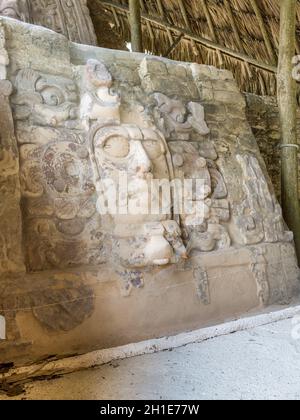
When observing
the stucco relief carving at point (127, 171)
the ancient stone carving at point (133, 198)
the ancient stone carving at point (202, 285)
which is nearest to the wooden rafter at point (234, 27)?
the stucco relief carving at point (127, 171)

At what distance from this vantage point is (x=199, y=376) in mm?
1559

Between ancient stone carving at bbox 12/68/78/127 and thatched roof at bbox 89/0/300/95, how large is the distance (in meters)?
4.50

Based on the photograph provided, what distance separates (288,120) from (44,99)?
206 centimetres

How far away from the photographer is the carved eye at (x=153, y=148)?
2.20 m

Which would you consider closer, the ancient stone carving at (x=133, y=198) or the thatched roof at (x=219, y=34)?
the ancient stone carving at (x=133, y=198)

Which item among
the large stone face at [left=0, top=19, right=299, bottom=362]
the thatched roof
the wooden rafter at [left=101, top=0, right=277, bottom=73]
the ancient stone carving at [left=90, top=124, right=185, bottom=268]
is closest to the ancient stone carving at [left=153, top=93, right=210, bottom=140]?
the large stone face at [left=0, top=19, right=299, bottom=362]

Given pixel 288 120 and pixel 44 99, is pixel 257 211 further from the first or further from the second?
pixel 44 99

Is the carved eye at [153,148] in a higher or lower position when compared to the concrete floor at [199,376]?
higher

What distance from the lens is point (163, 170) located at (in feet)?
7.39

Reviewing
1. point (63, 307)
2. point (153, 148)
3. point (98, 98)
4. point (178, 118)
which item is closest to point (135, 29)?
point (178, 118)

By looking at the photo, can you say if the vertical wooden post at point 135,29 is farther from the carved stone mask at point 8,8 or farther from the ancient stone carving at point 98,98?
the ancient stone carving at point 98,98

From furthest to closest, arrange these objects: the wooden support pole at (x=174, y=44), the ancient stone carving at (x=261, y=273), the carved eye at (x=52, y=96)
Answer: the wooden support pole at (x=174, y=44)
the ancient stone carving at (x=261, y=273)
the carved eye at (x=52, y=96)

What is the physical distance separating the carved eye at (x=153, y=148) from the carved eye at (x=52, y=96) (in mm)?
529

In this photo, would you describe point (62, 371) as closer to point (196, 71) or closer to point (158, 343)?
point (158, 343)
